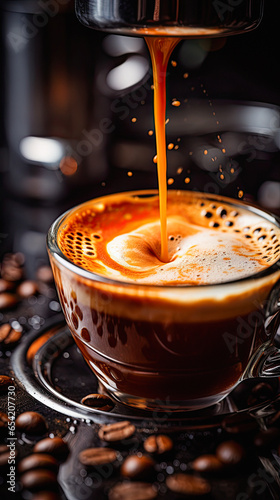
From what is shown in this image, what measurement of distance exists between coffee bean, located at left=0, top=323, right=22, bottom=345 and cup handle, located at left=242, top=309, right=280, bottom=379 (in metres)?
0.31

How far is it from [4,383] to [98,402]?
11 cm

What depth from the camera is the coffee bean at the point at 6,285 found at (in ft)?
3.13

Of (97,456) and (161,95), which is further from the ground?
(161,95)

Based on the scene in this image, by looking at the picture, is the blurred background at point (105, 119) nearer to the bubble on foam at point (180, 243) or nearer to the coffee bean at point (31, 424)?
the bubble on foam at point (180, 243)

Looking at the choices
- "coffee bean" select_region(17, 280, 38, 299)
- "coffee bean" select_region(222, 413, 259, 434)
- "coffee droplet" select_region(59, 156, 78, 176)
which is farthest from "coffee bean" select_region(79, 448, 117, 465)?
"coffee droplet" select_region(59, 156, 78, 176)

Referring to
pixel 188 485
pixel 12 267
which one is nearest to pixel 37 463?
pixel 188 485

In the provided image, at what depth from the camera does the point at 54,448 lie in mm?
625

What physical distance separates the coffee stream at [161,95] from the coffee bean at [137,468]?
0.22 meters

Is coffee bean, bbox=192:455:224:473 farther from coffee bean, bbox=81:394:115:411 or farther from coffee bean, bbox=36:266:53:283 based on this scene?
coffee bean, bbox=36:266:53:283

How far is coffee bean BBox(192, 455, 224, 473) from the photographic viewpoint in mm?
604

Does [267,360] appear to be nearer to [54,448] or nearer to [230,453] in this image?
[230,453]

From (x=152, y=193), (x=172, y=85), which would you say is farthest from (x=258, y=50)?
(x=152, y=193)

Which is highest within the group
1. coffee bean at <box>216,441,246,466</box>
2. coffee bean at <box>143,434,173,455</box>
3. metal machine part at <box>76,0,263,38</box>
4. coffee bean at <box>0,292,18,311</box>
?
metal machine part at <box>76,0,263,38</box>

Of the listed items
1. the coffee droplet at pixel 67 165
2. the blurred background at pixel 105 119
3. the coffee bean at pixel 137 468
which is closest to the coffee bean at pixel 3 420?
the coffee bean at pixel 137 468
